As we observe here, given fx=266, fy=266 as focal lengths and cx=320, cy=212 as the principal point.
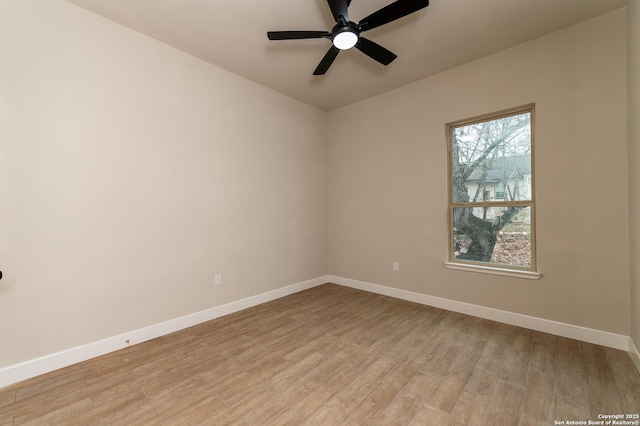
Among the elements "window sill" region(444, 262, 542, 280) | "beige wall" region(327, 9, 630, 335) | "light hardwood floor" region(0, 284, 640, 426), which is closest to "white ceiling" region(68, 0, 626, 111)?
"beige wall" region(327, 9, 630, 335)

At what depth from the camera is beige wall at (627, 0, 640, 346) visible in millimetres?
2025

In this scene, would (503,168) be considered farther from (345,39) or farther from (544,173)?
(345,39)

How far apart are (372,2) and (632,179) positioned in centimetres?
261

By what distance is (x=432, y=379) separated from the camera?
1969mm

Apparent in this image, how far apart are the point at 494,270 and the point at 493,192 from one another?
0.90 meters

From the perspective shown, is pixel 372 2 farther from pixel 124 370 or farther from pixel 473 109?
pixel 124 370

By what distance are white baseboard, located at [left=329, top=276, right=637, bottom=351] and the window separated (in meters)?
0.47

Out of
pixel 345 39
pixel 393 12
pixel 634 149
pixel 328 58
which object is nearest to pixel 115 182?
pixel 328 58

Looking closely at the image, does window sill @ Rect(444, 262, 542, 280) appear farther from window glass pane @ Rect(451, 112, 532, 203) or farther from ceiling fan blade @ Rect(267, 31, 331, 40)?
ceiling fan blade @ Rect(267, 31, 331, 40)

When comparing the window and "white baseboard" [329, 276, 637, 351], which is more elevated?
the window

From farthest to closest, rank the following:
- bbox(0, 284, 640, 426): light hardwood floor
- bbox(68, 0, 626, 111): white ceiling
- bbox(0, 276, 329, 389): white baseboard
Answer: bbox(68, 0, 626, 111): white ceiling
bbox(0, 276, 329, 389): white baseboard
bbox(0, 284, 640, 426): light hardwood floor

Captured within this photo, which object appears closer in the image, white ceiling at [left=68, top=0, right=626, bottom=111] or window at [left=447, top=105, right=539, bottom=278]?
white ceiling at [left=68, top=0, right=626, bottom=111]

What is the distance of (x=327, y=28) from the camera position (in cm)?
258

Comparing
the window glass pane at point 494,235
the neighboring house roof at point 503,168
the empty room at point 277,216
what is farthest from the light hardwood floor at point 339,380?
the neighboring house roof at point 503,168
